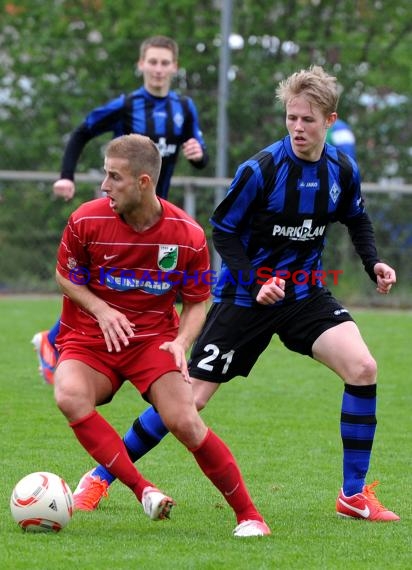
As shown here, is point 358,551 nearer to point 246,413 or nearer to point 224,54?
point 246,413

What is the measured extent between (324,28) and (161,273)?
961cm

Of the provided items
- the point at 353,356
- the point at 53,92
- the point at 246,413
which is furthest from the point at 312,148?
the point at 53,92

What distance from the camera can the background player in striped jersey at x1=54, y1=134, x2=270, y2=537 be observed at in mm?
4820

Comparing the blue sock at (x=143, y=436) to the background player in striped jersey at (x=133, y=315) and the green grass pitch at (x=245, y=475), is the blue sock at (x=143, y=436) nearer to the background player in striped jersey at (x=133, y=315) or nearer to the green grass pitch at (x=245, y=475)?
the green grass pitch at (x=245, y=475)

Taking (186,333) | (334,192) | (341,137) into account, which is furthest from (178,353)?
(341,137)

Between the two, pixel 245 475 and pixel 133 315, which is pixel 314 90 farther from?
pixel 245 475

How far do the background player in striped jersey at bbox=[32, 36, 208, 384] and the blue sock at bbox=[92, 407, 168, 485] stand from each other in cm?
297

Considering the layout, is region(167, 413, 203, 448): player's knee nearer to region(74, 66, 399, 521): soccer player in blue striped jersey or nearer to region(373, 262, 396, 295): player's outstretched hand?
region(74, 66, 399, 521): soccer player in blue striped jersey

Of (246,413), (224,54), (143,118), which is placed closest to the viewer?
(246,413)

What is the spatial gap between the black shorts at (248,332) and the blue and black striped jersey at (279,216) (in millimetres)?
60

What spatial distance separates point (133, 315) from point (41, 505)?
0.87 m

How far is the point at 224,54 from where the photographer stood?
1323cm

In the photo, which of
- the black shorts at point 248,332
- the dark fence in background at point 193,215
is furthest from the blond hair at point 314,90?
the dark fence in background at point 193,215

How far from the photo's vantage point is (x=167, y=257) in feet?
16.5
